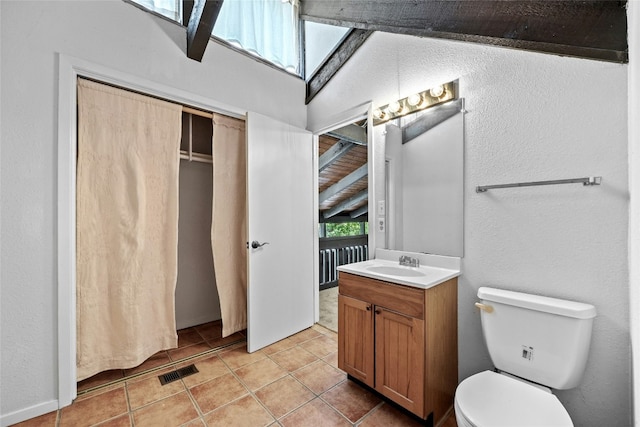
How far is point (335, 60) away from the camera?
2.50 meters

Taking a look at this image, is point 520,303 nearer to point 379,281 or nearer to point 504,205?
point 504,205

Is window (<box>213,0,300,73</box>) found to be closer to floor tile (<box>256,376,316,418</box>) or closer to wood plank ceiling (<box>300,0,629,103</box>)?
wood plank ceiling (<box>300,0,629,103</box>)

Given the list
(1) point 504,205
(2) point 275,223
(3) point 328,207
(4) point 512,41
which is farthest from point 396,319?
(3) point 328,207

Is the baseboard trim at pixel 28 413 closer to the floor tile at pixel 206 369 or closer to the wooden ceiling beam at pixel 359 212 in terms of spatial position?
the floor tile at pixel 206 369

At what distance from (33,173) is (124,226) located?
552 mm

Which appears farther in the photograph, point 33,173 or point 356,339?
point 356,339

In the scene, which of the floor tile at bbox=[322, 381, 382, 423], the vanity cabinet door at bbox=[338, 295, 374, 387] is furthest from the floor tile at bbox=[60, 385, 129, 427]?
the vanity cabinet door at bbox=[338, 295, 374, 387]

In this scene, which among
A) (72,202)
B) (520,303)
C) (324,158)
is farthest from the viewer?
(324,158)

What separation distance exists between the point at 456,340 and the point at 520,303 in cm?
51

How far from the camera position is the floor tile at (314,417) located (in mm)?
1438

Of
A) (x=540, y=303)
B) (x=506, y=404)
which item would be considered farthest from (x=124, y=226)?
(x=540, y=303)

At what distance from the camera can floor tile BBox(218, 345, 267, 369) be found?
Result: 2.04 meters

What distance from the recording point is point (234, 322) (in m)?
2.44

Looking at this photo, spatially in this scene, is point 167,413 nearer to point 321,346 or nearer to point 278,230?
point 321,346
